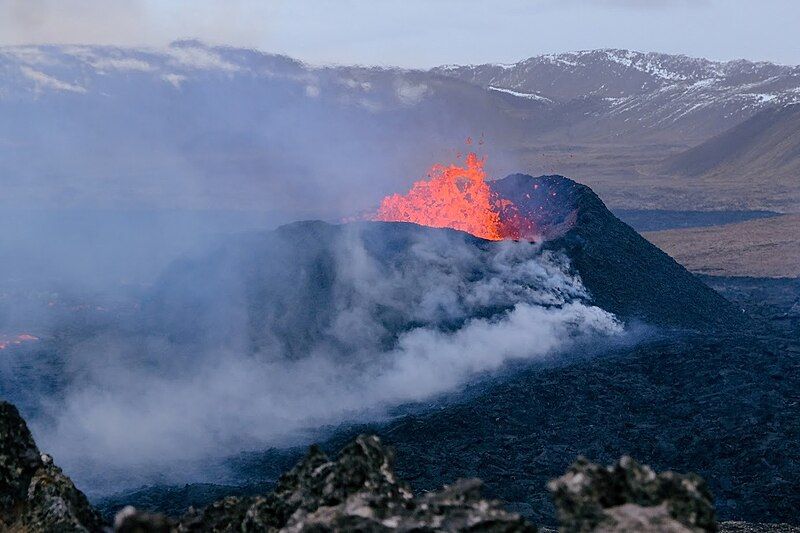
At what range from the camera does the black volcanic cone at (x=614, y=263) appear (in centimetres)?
4516

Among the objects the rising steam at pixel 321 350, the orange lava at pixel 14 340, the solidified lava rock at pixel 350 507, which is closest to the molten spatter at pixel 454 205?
the rising steam at pixel 321 350

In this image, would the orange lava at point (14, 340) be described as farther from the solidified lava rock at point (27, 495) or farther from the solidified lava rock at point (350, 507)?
the solidified lava rock at point (350, 507)

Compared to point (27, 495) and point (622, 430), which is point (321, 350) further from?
point (27, 495)

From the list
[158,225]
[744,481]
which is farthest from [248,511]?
[158,225]

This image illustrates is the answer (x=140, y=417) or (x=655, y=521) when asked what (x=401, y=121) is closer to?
(x=140, y=417)

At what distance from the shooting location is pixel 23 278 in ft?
233

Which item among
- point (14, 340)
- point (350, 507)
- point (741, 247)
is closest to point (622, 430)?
point (350, 507)

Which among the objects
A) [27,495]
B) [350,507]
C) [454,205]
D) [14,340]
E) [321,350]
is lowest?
[14,340]

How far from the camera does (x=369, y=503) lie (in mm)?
8336

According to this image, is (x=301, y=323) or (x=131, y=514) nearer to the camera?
(x=131, y=514)

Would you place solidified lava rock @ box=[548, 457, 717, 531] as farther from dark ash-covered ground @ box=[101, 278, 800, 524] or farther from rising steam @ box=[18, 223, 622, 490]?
rising steam @ box=[18, 223, 622, 490]

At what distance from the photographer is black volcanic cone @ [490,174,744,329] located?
148ft

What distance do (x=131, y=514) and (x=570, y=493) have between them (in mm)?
3502

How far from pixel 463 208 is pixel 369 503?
142 ft
